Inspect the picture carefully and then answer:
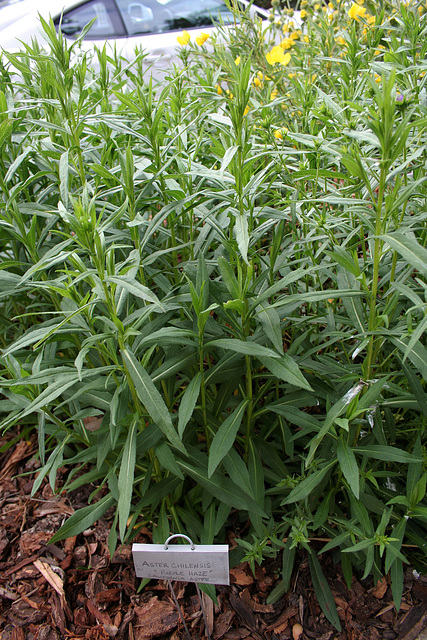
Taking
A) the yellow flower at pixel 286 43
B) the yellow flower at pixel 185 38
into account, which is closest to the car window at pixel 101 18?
the yellow flower at pixel 185 38

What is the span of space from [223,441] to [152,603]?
0.84 metres

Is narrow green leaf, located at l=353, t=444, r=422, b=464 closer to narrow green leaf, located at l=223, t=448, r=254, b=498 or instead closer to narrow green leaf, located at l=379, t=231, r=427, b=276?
narrow green leaf, located at l=223, t=448, r=254, b=498

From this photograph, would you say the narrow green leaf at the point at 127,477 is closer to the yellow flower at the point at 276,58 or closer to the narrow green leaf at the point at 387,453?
the narrow green leaf at the point at 387,453

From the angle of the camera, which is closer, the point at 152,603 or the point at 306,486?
the point at 306,486

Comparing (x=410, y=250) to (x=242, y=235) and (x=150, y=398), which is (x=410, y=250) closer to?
(x=242, y=235)

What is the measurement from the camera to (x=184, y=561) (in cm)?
144

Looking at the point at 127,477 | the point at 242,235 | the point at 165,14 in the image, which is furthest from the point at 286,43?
the point at 165,14

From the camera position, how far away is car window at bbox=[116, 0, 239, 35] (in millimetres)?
7363

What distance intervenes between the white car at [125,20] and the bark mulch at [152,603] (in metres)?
6.71

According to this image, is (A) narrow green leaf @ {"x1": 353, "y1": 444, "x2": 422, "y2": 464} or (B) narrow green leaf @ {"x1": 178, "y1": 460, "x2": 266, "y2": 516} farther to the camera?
(B) narrow green leaf @ {"x1": 178, "y1": 460, "x2": 266, "y2": 516}

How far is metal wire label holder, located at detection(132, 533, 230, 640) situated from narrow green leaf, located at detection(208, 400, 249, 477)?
24cm

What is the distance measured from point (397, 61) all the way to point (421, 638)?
78.3 inches

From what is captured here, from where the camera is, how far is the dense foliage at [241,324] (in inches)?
51.3

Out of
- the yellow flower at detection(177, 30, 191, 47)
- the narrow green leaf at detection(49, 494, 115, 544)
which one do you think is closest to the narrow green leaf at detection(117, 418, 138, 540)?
the narrow green leaf at detection(49, 494, 115, 544)
